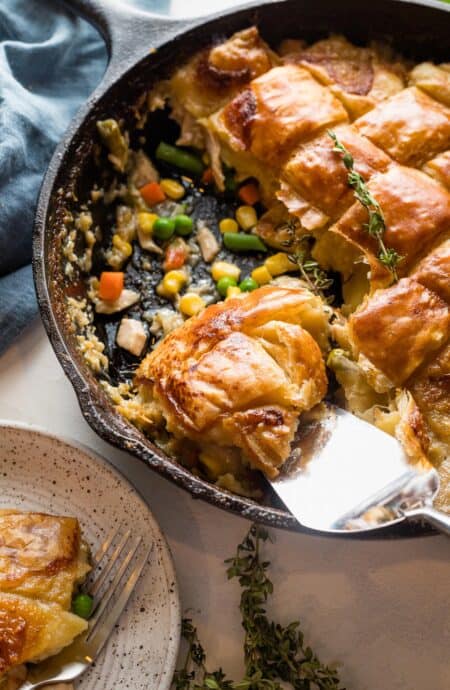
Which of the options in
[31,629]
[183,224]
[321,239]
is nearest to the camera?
[31,629]

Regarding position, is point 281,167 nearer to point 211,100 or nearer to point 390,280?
point 211,100

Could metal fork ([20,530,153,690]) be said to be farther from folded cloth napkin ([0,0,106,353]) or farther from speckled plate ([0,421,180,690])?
folded cloth napkin ([0,0,106,353])

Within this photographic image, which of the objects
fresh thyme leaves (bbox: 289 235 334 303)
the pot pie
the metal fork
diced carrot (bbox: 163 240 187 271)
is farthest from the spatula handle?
diced carrot (bbox: 163 240 187 271)

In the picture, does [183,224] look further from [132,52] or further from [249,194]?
[132,52]

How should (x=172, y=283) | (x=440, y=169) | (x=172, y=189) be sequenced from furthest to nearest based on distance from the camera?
1. (x=172, y=189)
2. (x=172, y=283)
3. (x=440, y=169)

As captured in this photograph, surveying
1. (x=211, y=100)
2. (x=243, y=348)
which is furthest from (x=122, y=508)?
(x=211, y=100)

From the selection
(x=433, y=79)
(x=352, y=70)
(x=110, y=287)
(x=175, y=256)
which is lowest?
(x=110, y=287)

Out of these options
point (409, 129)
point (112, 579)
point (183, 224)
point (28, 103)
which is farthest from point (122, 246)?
point (112, 579)
